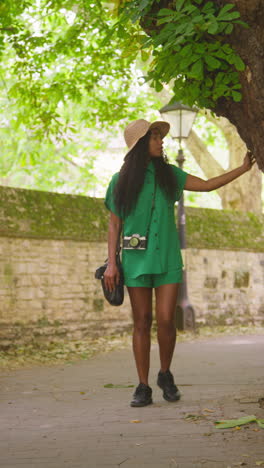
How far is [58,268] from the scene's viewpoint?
1108 centimetres

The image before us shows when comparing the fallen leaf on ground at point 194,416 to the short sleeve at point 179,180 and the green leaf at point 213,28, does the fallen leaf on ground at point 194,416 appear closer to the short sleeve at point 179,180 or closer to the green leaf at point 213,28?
the short sleeve at point 179,180

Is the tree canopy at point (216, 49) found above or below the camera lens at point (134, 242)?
above

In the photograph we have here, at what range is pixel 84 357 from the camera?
32.3ft

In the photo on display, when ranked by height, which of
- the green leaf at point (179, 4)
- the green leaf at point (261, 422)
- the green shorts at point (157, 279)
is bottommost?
the green leaf at point (261, 422)

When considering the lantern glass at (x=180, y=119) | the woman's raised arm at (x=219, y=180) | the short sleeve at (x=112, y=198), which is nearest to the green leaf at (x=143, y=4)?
the woman's raised arm at (x=219, y=180)

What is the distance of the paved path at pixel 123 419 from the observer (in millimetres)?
4139

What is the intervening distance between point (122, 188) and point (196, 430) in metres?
1.89

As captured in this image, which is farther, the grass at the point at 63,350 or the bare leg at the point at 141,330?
the grass at the point at 63,350

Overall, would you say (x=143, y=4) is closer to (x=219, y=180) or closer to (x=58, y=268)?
(x=219, y=180)

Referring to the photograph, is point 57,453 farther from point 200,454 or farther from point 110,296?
point 110,296

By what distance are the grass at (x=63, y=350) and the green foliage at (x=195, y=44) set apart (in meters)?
5.08

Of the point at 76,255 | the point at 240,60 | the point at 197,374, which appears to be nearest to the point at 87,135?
the point at 76,255

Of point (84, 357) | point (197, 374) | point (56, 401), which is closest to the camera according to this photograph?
point (56, 401)

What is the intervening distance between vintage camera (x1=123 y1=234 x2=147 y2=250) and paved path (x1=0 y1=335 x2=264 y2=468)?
3.78 ft
